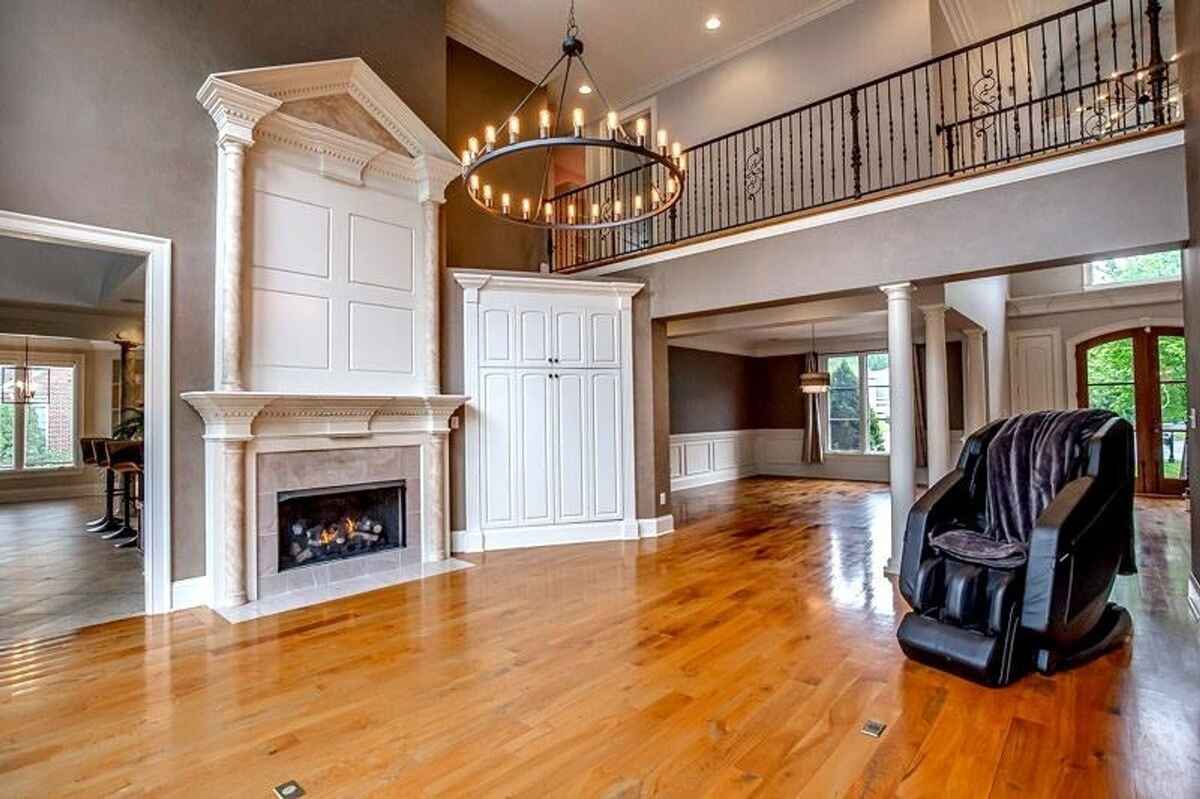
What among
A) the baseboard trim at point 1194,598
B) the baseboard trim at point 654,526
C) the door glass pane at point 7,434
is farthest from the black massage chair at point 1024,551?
the door glass pane at point 7,434

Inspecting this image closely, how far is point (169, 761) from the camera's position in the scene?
7.13 feet

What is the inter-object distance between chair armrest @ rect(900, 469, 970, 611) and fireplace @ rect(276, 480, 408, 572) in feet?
12.7

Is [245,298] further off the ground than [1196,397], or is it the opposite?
[245,298]

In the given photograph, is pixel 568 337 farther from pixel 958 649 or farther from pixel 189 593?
pixel 958 649

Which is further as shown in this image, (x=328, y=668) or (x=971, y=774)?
(x=328, y=668)

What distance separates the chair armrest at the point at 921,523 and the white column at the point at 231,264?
4.38 metres

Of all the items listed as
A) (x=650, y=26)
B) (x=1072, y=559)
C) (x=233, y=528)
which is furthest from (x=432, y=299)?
(x=1072, y=559)

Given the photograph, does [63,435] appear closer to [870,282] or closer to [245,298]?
[245,298]

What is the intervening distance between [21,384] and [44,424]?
71cm

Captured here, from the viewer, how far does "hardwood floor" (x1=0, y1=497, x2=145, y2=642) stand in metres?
3.72

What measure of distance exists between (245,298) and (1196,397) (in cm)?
613

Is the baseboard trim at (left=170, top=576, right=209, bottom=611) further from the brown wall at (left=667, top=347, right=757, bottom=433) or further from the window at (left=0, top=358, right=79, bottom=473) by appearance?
the window at (left=0, top=358, right=79, bottom=473)

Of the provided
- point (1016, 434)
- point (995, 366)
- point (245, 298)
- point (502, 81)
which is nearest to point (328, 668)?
point (245, 298)

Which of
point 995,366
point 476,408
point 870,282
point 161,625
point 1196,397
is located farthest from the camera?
point 995,366
